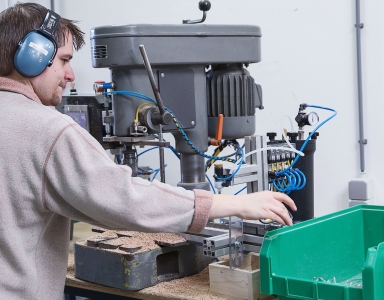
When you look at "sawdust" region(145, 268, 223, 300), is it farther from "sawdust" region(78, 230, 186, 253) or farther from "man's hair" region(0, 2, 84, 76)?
"man's hair" region(0, 2, 84, 76)

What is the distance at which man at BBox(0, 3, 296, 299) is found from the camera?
3.89 feet

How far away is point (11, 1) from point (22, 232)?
248cm

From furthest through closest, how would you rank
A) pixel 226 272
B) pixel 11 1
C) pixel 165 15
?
pixel 11 1, pixel 165 15, pixel 226 272

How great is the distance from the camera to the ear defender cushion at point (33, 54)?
4.01ft

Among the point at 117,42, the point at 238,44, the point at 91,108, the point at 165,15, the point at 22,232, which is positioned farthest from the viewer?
the point at 165,15

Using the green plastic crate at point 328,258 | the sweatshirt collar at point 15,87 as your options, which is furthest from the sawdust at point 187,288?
the sweatshirt collar at point 15,87

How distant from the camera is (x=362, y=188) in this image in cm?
239

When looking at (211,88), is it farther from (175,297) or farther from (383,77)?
(383,77)

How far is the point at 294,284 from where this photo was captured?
128cm

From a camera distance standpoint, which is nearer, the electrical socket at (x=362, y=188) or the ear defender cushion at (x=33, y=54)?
the ear defender cushion at (x=33, y=54)

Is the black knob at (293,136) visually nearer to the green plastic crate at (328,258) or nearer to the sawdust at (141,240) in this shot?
the green plastic crate at (328,258)

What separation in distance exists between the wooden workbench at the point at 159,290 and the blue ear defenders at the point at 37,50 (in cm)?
65

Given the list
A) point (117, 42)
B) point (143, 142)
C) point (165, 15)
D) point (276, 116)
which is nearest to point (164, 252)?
point (143, 142)

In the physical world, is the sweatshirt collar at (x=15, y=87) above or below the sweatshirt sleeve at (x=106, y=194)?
above
